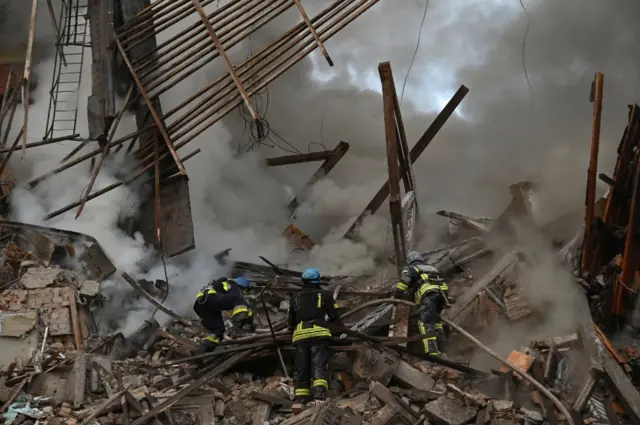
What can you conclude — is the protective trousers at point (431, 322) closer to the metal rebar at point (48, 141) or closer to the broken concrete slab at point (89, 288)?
the broken concrete slab at point (89, 288)

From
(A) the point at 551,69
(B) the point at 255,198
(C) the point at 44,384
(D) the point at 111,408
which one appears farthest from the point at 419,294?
(A) the point at 551,69

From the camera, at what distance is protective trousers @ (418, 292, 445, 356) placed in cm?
797

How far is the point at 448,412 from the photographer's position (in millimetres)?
6625

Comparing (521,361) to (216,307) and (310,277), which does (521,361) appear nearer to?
(310,277)

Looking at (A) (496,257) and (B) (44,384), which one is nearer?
(B) (44,384)

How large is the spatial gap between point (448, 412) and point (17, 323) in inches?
203

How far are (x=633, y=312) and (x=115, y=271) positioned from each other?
7.32 meters

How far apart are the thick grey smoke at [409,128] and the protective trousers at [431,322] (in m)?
4.58

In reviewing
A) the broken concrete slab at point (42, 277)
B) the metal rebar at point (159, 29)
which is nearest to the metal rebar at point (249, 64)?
the metal rebar at point (159, 29)

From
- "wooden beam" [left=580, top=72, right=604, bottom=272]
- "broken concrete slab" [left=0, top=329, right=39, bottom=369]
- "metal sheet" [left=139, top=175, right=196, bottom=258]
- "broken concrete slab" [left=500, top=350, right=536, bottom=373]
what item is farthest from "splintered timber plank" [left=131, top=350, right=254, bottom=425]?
"wooden beam" [left=580, top=72, right=604, bottom=272]

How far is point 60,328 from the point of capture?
8.62 m

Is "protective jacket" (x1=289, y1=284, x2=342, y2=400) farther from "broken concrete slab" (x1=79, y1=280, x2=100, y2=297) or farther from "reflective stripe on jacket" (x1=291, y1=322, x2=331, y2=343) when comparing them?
"broken concrete slab" (x1=79, y1=280, x2=100, y2=297)

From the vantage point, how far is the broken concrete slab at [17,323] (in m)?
8.03

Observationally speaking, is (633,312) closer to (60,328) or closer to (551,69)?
(60,328)
